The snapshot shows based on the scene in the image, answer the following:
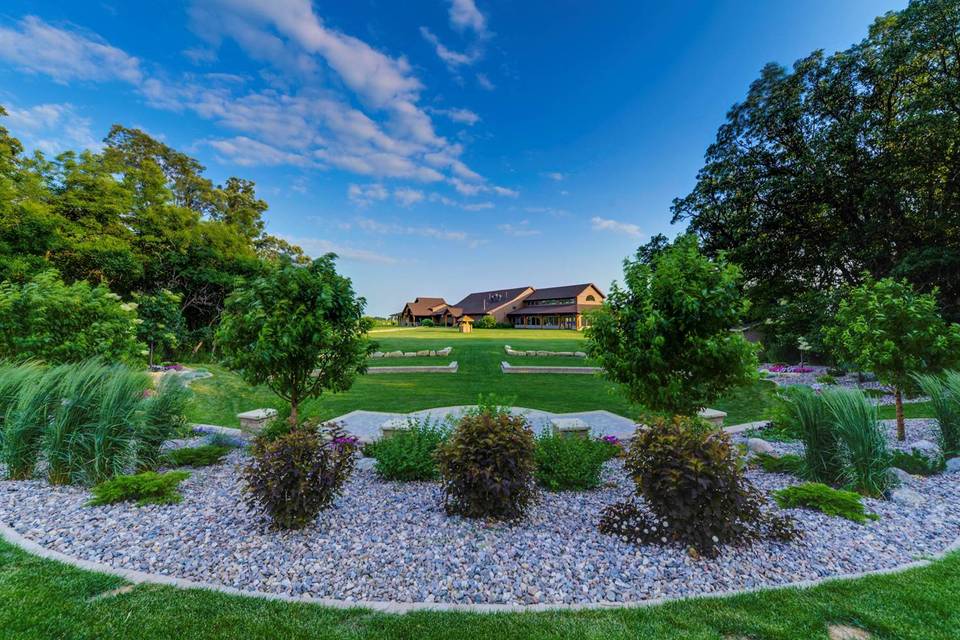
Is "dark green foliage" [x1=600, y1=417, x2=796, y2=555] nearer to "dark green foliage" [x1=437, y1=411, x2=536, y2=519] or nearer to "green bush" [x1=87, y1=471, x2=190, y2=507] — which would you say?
"dark green foliage" [x1=437, y1=411, x2=536, y2=519]

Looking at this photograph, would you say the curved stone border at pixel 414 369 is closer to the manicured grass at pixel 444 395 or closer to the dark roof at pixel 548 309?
the manicured grass at pixel 444 395

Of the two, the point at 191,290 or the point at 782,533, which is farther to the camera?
the point at 191,290

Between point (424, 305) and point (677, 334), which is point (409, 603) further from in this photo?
point (424, 305)

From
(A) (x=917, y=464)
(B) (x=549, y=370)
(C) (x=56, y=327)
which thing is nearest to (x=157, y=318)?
(C) (x=56, y=327)

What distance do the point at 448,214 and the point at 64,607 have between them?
22.3 metres

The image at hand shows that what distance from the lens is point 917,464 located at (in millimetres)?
4859

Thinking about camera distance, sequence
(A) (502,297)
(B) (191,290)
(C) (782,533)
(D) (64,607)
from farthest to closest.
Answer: (A) (502,297)
(B) (191,290)
(C) (782,533)
(D) (64,607)

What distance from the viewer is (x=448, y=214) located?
23.1 meters

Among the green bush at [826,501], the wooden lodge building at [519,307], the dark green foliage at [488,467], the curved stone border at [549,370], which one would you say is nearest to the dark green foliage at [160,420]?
the dark green foliage at [488,467]

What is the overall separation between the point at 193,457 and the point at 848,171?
2128 cm

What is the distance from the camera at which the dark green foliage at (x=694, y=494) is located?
3.05 m

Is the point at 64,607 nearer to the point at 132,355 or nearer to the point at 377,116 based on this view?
the point at 132,355

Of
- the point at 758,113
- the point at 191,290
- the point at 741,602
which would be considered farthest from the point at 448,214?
the point at 741,602

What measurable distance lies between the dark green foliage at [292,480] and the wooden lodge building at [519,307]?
40.7 m
